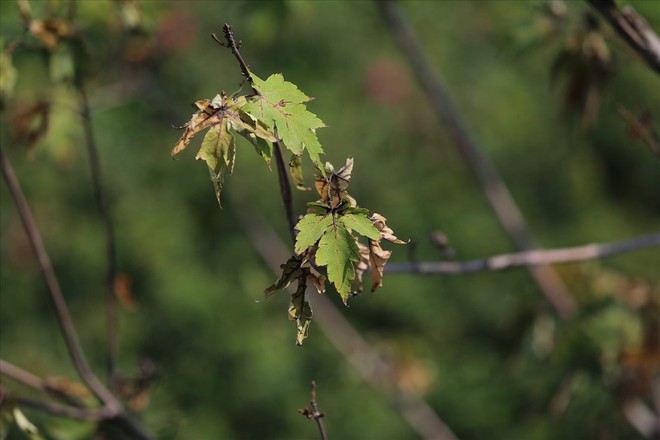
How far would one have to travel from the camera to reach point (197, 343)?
5.40 metres

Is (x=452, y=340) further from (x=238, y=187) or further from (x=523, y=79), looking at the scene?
(x=523, y=79)

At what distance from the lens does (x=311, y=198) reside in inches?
192

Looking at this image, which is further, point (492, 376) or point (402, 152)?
point (402, 152)

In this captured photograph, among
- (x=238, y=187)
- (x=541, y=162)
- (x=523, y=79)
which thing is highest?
(x=523, y=79)

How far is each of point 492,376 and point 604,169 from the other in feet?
7.90

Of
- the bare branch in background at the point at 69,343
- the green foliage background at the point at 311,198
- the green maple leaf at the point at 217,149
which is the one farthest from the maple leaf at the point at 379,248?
the green foliage background at the point at 311,198

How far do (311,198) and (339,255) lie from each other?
134 inches

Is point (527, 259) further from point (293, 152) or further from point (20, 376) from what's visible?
point (20, 376)

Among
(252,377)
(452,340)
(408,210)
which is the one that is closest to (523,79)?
(408,210)

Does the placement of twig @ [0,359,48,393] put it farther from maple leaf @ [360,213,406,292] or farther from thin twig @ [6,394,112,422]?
maple leaf @ [360,213,406,292]

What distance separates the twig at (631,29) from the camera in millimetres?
1939

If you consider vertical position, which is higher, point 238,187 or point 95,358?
point 238,187

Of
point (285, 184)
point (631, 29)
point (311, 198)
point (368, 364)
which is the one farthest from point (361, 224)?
point (311, 198)

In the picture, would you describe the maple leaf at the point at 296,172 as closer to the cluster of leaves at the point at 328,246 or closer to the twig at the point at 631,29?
the cluster of leaves at the point at 328,246
